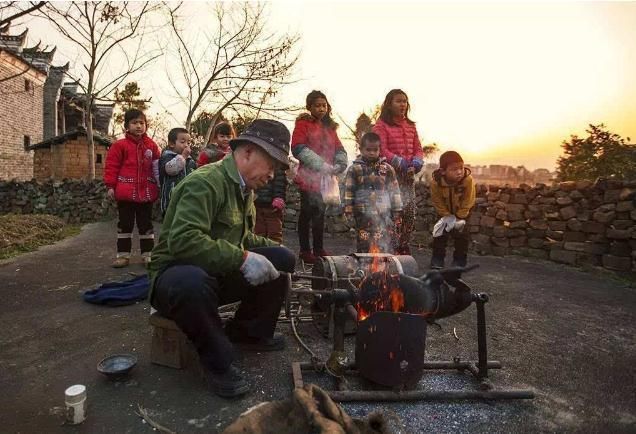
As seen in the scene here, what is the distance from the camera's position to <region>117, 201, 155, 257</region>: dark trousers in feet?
18.9

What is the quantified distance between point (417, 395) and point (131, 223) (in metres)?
4.79

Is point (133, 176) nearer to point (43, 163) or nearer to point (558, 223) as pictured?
point (558, 223)

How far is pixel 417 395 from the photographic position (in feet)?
8.52

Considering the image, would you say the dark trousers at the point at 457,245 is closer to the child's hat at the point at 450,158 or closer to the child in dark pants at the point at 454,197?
the child in dark pants at the point at 454,197

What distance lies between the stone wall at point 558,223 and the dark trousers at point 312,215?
96.1 inches

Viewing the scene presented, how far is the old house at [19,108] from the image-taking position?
77.4ft

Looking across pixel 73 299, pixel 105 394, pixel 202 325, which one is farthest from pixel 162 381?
pixel 73 299

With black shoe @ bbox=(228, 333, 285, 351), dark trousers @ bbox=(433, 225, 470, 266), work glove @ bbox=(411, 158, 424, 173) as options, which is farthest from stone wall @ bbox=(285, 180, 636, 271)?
black shoe @ bbox=(228, 333, 285, 351)

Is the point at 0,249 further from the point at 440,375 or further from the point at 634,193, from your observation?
the point at 634,193

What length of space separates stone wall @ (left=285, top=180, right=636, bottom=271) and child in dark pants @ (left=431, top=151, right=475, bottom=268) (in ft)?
2.45

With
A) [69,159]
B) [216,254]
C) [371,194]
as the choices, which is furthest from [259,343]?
[69,159]

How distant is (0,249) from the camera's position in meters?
7.09

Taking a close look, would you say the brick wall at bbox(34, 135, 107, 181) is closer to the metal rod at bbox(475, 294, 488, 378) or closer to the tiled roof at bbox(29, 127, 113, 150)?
the tiled roof at bbox(29, 127, 113, 150)

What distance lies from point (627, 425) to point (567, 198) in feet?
19.3
